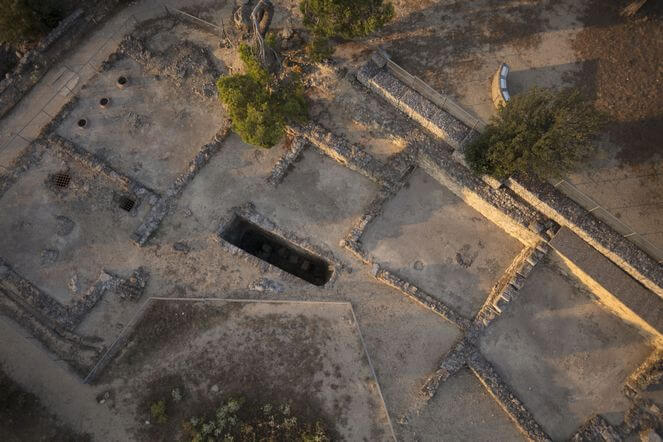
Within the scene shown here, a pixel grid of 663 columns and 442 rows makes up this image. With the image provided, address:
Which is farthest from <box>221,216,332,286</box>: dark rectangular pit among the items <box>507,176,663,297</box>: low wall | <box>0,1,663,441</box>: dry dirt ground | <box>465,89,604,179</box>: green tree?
<box>507,176,663,297</box>: low wall

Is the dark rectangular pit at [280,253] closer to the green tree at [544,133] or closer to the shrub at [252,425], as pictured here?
the shrub at [252,425]

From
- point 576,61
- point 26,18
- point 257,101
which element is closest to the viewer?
point 257,101

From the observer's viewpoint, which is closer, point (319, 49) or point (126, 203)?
point (319, 49)

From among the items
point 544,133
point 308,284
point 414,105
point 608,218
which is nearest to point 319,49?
point 414,105

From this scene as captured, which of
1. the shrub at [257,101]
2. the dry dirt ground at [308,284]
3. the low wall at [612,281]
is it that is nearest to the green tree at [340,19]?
the dry dirt ground at [308,284]

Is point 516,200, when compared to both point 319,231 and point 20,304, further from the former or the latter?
point 20,304

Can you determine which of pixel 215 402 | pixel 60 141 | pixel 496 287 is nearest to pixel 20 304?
pixel 60 141

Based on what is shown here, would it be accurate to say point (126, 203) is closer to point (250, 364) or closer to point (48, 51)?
point (48, 51)
